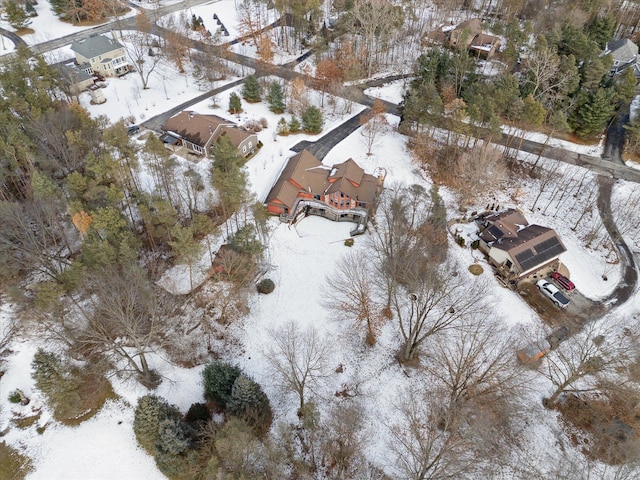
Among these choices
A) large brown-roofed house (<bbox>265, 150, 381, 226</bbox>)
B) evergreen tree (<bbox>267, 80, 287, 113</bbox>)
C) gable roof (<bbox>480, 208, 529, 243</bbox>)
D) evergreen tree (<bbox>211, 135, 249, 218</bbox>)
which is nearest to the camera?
evergreen tree (<bbox>211, 135, 249, 218</bbox>)

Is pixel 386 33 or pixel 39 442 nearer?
pixel 39 442

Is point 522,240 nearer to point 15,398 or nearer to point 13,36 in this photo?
point 15,398

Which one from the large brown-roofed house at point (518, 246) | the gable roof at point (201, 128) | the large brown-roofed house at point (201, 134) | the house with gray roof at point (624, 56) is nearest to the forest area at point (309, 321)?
the large brown-roofed house at point (518, 246)

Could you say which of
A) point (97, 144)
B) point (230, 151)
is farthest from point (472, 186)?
point (97, 144)

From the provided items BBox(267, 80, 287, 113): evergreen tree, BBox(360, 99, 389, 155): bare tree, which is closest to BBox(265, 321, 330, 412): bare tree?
BBox(360, 99, 389, 155): bare tree

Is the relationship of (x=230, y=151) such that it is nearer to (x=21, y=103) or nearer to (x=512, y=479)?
(x=21, y=103)

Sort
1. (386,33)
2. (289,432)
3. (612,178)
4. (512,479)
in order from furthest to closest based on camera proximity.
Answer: (386,33) < (612,178) < (289,432) < (512,479)

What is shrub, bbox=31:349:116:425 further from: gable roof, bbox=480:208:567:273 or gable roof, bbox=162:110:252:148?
gable roof, bbox=480:208:567:273
